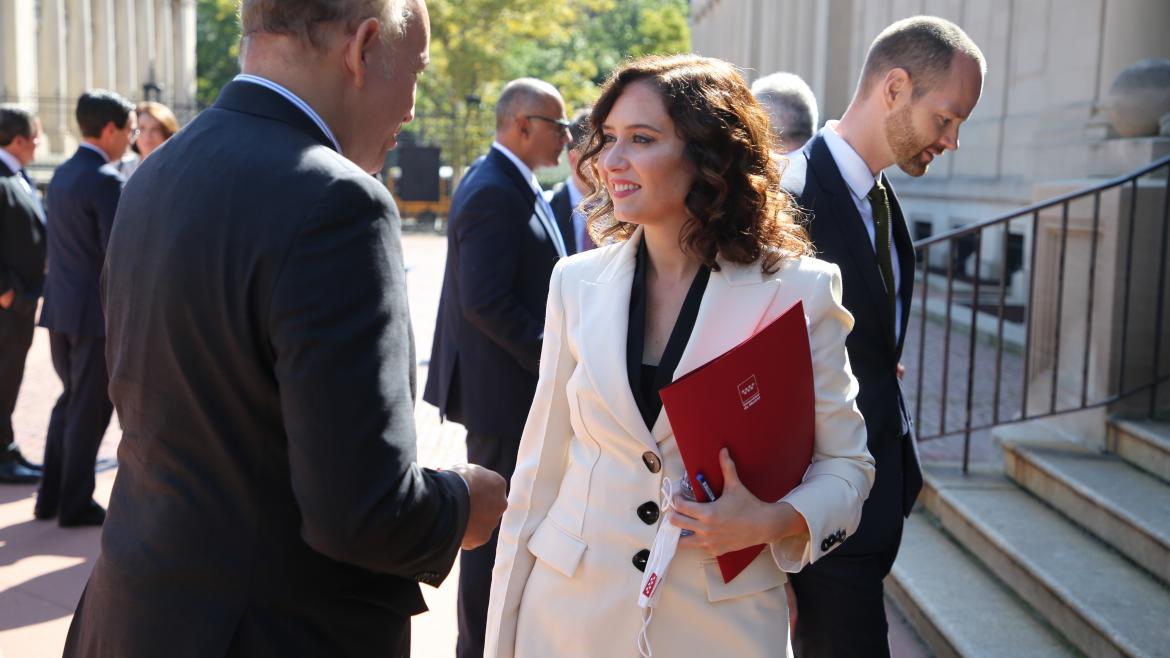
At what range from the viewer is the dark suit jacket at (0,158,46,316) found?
24.1 feet

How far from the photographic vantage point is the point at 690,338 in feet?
8.14

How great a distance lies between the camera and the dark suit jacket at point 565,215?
6473 mm

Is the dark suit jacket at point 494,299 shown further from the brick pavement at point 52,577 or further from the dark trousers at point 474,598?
the brick pavement at point 52,577

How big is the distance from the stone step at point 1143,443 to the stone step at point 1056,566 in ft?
1.63

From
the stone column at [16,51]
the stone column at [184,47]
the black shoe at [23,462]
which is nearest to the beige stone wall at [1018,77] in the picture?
the black shoe at [23,462]


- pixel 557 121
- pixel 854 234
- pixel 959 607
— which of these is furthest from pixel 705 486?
pixel 557 121

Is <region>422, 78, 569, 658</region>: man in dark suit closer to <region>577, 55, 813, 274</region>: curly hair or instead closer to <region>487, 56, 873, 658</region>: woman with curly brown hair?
<region>487, 56, 873, 658</region>: woman with curly brown hair

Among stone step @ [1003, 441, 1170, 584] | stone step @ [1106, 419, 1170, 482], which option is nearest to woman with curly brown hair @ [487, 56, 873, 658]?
stone step @ [1003, 441, 1170, 584]

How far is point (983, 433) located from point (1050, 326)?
2.02 m

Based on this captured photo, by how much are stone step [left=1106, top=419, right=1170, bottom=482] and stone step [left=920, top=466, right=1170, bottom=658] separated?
496 mm

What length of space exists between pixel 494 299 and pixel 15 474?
15.1ft

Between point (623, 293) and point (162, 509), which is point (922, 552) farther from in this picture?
point (162, 509)

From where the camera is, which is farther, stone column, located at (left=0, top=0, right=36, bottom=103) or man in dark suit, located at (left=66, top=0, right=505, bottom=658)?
stone column, located at (left=0, top=0, right=36, bottom=103)

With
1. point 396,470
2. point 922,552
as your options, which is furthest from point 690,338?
point 922,552
